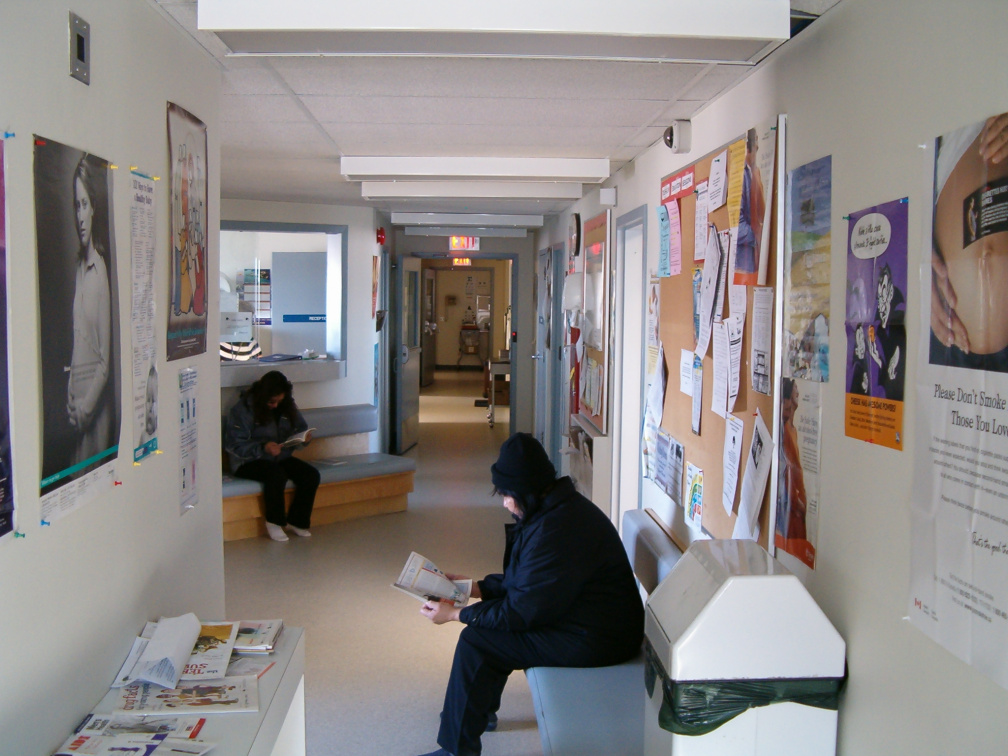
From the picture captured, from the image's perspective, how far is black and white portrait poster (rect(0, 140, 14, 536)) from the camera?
1.62 m

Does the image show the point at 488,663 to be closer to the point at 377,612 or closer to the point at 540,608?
the point at 540,608

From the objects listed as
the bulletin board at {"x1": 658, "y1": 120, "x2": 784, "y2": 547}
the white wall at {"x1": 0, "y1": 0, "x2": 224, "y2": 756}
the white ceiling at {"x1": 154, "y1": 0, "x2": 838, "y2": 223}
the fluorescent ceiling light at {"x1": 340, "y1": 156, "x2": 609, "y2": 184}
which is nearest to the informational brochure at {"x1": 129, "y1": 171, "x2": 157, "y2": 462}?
the white wall at {"x1": 0, "y1": 0, "x2": 224, "y2": 756}

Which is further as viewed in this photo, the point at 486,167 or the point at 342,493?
the point at 342,493

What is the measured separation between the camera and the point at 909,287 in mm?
1886

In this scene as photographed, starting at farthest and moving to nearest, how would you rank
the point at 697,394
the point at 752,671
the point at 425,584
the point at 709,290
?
the point at 697,394 < the point at 425,584 < the point at 709,290 < the point at 752,671

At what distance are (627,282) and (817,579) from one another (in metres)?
3.44

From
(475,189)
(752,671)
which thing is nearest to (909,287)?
(752,671)

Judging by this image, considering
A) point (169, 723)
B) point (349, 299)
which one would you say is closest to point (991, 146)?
point (169, 723)

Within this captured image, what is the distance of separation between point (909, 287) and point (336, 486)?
5.63 meters

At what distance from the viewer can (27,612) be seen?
1777 mm

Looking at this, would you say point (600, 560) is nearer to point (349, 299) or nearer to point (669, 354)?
point (669, 354)

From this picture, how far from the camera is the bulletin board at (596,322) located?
5.60 metres

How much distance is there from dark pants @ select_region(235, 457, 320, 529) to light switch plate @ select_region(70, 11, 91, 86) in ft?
15.5

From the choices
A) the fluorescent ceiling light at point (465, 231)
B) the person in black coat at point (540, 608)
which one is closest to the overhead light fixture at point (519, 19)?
the person in black coat at point (540, 608)
